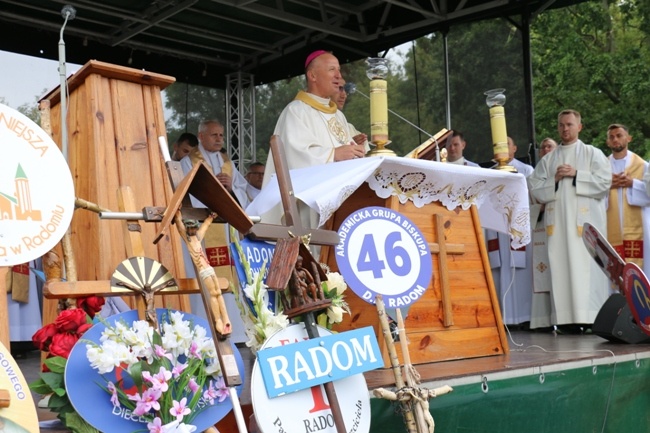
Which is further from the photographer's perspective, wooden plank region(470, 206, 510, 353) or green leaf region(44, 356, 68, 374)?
wooden plank region(470, 206, 510, 353)

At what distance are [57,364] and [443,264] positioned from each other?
2178mm

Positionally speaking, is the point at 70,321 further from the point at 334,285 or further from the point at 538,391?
the point at 538,391

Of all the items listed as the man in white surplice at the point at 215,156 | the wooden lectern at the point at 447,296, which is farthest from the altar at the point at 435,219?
the man in white surplice at the point at 215,156

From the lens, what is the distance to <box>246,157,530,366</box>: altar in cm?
384

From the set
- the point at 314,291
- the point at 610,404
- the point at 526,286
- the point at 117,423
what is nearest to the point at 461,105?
the point at 526,286

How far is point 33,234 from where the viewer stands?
242cm

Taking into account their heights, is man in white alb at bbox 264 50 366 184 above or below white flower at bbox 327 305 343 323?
above

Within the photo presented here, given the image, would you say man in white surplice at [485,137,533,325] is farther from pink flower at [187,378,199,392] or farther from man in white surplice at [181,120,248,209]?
pink flower at [187,378,199,392]

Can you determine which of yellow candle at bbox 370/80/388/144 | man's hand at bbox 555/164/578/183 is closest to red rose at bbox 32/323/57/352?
yellow candle at bbox 370/80/388/144

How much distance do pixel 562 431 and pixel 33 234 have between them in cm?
261

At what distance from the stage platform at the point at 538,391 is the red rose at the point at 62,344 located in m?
0.33

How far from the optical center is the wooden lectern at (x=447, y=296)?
3934mm

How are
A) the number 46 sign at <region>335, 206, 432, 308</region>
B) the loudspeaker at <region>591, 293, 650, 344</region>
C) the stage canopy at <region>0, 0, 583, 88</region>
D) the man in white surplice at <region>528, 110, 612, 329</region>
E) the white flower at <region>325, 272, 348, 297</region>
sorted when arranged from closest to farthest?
the white flower at <region>325, 272, 348, 297</region>, the number 46 sign at <region>335, 206, 432, 308</region>, the loudspeaker at <region>591, 293, 650, 344</region>, the man in white surplice at <region>528, 110, 612, 329</region>, the stage canopy at <region>0, 0, 583, 88</region>

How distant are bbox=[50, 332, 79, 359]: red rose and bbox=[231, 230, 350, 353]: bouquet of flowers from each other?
57 centimetres
